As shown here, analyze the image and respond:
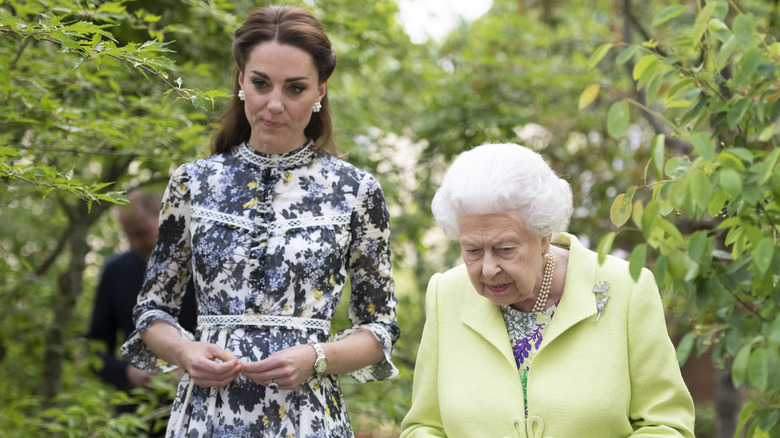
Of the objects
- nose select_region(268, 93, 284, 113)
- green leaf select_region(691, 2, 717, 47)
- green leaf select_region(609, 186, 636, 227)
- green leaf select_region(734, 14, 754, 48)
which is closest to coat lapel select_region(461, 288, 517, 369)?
green leaf select_region(609, 186, 636, 227)

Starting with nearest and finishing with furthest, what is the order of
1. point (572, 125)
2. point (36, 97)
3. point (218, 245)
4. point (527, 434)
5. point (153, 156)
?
point (527, 434) → point (218, 245) → point (36, 97) → point (153, 156) → point (572, 125)

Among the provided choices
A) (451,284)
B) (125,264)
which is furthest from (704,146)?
(125,264)

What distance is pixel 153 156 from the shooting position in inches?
149

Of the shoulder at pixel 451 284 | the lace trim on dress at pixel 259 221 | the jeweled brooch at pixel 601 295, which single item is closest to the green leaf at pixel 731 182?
the jeweled brooch at pixel 601 295

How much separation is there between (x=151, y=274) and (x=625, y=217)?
1.51 m

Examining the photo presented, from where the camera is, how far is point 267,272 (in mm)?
2658

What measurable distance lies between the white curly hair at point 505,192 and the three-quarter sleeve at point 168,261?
0.83 metres

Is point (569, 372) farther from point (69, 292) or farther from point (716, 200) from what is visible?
point (69, 292)

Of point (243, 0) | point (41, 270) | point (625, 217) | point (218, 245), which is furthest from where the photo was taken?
point (41, 270)

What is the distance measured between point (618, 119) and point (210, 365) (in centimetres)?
132

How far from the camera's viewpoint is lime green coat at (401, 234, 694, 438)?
245 centimetres

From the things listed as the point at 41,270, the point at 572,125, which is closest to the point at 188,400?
the point at 41,270

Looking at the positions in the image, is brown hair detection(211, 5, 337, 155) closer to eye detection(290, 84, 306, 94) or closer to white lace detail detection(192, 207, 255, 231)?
eye detection(290, 84, 306, 94)

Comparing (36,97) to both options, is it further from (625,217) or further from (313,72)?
(625,217)
